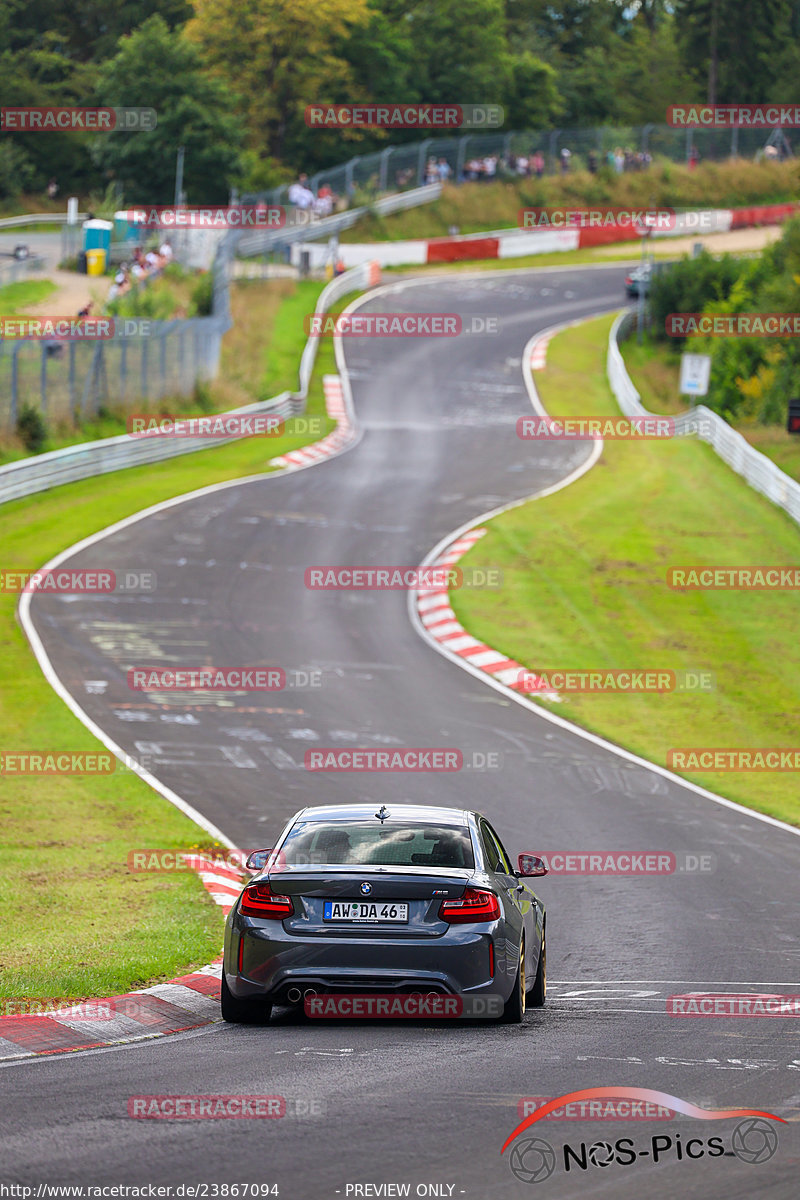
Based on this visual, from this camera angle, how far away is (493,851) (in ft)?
31.1

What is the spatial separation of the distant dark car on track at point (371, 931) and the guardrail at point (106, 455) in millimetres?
24764

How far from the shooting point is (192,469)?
3816 cm

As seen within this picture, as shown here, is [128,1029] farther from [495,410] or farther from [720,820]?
[495,410]

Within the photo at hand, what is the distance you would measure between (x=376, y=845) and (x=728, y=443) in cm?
3386

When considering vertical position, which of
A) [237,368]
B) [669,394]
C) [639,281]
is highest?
[639,281]

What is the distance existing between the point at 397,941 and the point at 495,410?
39.5 m

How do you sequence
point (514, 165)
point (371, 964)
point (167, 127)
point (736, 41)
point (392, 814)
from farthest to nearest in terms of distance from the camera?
point (736, 41), point (514, 165), point (167, 127), point (392, 814), point (371, 964)

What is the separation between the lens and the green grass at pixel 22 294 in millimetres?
49713

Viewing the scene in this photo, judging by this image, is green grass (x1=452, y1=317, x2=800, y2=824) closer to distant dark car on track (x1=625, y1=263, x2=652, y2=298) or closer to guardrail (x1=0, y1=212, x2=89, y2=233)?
distant dark car on track (x1=625, y1=263, x2=652, y2=298)

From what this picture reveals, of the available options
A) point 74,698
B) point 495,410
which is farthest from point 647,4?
point 74,698

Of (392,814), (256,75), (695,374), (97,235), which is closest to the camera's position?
(392,814)

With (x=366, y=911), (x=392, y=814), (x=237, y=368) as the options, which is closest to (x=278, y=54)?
(x=237, y=368)

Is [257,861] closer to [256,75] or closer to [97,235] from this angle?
[97,235]

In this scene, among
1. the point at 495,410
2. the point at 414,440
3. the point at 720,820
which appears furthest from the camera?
the point at 495,410
